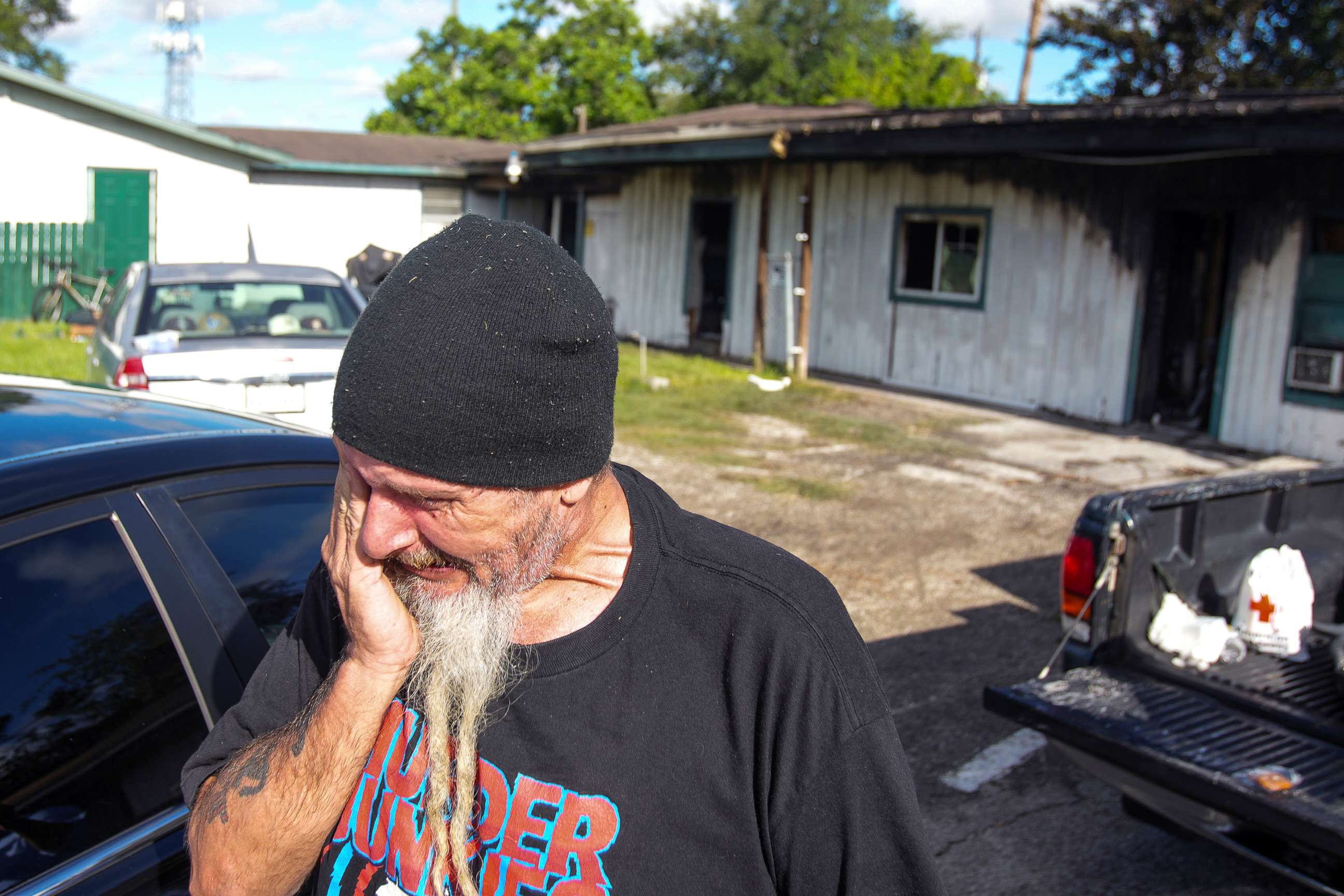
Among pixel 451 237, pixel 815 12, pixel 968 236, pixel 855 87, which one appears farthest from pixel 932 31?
pixel 451 237

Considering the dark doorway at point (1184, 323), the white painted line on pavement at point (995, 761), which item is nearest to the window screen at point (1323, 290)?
the dark doorway at point (1184, 323)

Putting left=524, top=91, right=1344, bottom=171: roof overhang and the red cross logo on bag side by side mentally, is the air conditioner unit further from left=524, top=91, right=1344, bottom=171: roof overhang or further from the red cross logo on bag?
the red cross logo on bag

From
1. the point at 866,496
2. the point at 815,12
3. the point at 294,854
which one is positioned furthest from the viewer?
the point at 815,12

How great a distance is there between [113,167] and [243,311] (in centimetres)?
1435

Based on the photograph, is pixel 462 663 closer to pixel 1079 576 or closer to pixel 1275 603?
pixel 1079 576

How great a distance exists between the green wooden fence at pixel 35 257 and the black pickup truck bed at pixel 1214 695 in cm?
1955

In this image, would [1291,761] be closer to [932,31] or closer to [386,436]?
[386,436]

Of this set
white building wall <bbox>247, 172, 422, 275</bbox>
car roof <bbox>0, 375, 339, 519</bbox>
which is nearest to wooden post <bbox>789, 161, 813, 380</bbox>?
white building wall <bbox>247, 172, 422, 275</bbox>

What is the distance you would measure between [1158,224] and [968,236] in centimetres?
254

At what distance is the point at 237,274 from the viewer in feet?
27.3

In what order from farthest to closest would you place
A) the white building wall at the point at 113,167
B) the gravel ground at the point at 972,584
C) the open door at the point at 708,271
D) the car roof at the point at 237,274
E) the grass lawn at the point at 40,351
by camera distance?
1. the white building wall at the point at 113,167
2. the open door at the point at 708,271
3. the grass lawn at the point at 40,351
4. the car roof at the point at 237,274
5. the gravel ground at the point at 972,584

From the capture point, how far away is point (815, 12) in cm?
5156

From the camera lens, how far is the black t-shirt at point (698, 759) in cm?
134

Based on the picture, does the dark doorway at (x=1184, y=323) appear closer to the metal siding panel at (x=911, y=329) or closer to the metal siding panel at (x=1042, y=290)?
the metal siding panel at (x=1042, y=290)
